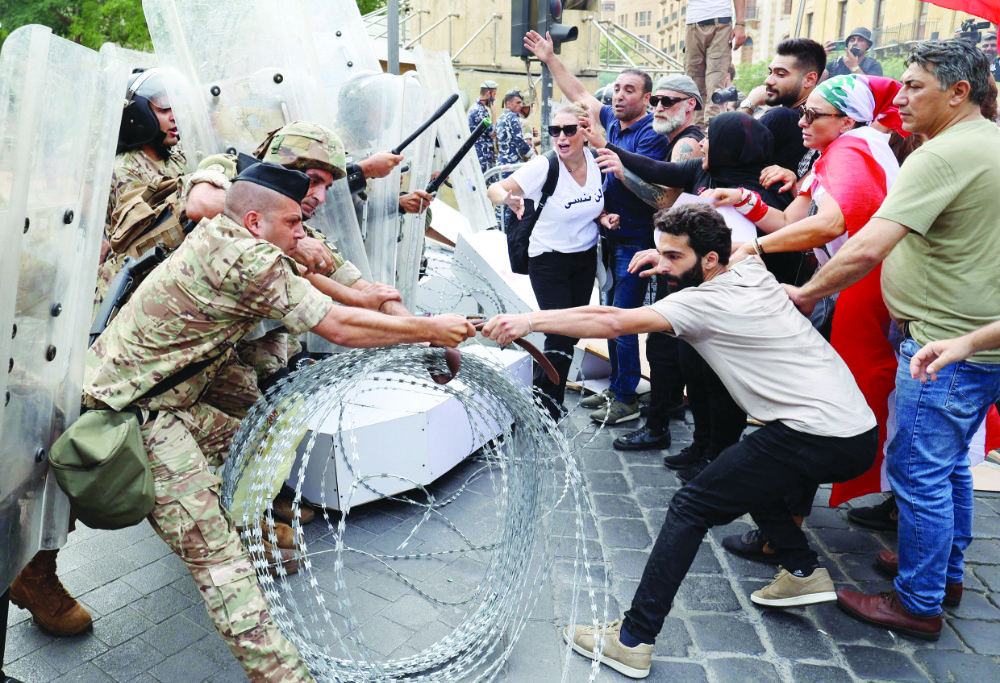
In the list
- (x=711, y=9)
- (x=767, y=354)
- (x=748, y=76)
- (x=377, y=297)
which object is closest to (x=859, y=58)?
(x=711, y=9)

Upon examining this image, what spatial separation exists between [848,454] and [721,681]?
102cm

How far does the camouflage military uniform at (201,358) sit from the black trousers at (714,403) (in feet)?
8.11

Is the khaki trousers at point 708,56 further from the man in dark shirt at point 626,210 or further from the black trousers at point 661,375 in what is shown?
the black trousers at point 661,375

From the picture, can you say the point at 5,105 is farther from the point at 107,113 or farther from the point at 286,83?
the point at 286,83

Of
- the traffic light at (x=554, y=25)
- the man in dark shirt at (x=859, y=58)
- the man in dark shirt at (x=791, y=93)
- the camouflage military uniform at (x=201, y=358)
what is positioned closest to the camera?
the camouflage military uniform at (x=201, y=358)

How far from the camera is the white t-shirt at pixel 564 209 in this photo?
5027 millimetres

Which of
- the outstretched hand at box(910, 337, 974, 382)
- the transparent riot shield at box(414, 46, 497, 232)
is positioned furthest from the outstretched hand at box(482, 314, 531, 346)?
the transparent riot shield at box(414, 46, 497, 232)

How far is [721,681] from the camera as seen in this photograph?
9.76ft

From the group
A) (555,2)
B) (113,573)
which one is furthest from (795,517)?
(555,2)

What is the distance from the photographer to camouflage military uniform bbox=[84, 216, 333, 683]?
101 inches

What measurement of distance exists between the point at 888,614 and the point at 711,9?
8341mm

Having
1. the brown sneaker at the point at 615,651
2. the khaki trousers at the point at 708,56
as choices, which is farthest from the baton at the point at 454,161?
the khaki trousers at the point at 708,56

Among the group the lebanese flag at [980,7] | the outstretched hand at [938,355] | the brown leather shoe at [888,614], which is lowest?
the brown leather shoe at [888,614]

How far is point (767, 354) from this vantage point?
308 cm
